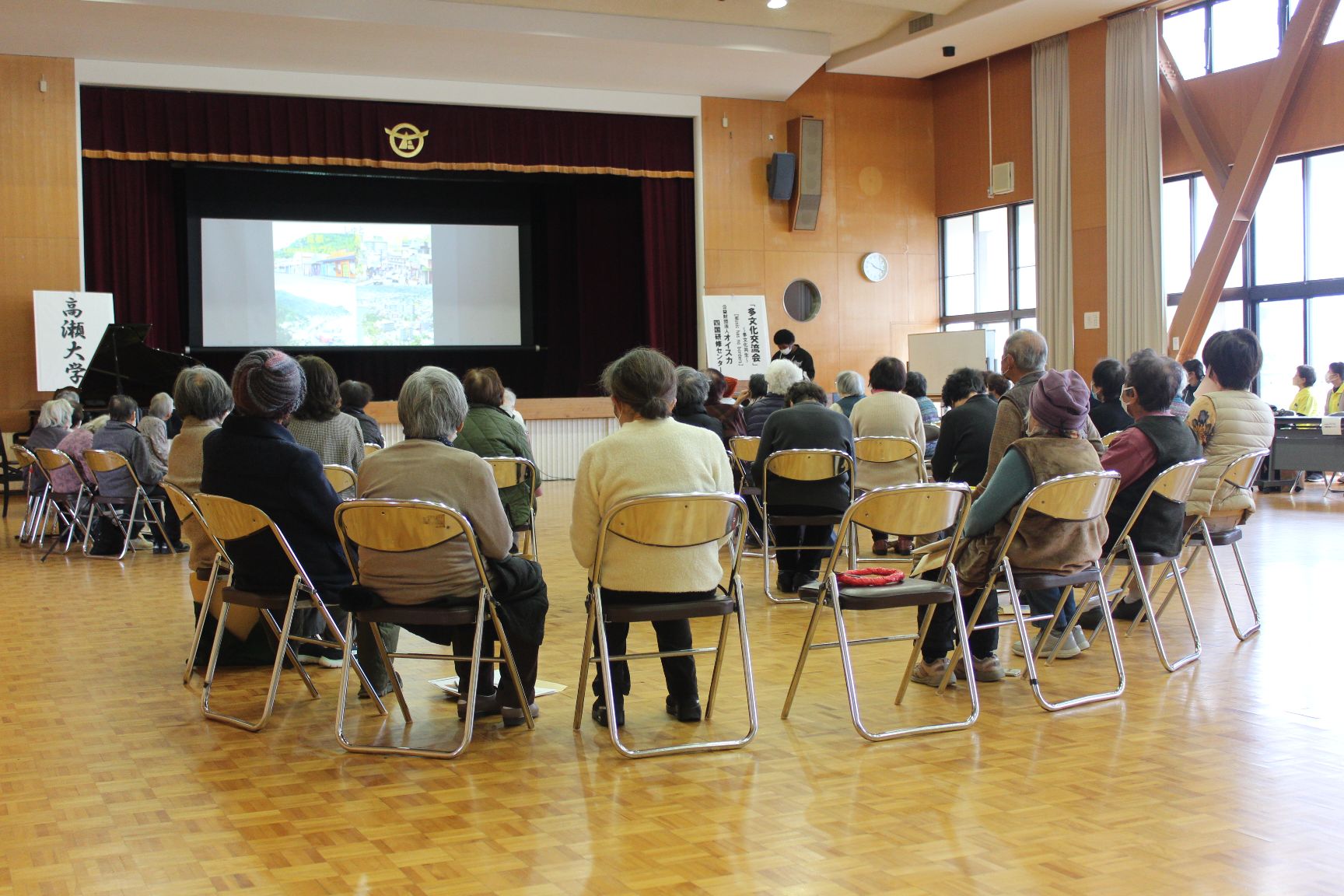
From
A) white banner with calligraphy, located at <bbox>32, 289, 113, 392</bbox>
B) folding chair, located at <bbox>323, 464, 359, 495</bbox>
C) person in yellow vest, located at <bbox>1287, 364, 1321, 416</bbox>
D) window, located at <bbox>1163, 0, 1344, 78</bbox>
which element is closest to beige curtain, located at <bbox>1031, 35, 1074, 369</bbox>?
window, located at <bbox>1163, 0, 1344, 78</bbox>

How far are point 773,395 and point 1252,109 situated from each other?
23.8 ft

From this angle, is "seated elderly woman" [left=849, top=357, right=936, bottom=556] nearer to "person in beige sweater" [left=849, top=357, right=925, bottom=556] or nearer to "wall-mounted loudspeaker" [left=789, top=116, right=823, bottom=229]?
"person in beige sweater" [left=849, top=357, right=925, bottom=556]

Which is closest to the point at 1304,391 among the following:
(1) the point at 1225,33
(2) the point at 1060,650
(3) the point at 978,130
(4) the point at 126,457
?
(1) the point at 1225,33

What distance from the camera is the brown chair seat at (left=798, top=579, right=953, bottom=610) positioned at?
345 centimetres

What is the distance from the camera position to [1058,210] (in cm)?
1351

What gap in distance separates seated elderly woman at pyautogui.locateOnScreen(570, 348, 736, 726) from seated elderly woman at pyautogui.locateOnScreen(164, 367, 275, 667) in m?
1.46

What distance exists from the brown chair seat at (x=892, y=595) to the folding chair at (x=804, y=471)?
198 centimetres

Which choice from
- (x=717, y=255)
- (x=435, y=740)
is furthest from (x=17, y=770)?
(x=717, y=255)

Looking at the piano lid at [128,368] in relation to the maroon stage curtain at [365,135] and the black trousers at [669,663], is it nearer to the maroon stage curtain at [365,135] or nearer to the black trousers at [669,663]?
the maroon stage curtain at [365,135]

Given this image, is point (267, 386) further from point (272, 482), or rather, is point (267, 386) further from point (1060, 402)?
point (1060, 402)

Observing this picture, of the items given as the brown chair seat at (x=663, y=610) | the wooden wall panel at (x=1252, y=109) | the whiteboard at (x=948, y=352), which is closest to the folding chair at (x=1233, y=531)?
the brown chair seat at (x=663, y=610)

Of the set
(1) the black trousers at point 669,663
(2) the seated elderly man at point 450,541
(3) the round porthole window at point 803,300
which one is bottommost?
(1) the black trousers at point 669,663

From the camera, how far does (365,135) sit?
1299cm

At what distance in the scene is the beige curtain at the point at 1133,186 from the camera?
1236cm
